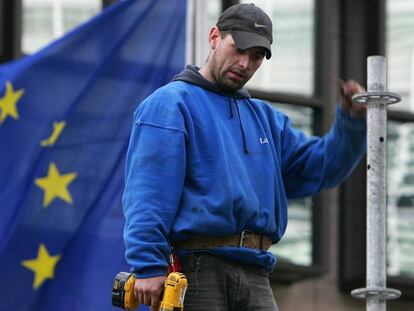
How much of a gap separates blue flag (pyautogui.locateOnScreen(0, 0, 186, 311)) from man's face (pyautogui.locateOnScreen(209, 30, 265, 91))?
3853mm

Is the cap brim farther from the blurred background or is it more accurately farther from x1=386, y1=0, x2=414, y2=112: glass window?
x1=386, y1=0, x2=414, y2=112: glass window

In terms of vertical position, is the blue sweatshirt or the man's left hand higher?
Answer: the man's left hand

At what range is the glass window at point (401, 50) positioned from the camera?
17719 millimetres

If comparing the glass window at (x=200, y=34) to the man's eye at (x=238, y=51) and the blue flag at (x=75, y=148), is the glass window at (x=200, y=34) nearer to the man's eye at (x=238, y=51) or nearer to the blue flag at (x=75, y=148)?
the blue flag at (x=75, y=148)

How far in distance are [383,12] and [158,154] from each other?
10.6 metres

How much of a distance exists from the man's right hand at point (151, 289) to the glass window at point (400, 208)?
10378 mm

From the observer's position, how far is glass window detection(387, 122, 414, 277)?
17.5 meters

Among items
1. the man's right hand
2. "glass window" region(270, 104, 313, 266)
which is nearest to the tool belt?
the man's right hand

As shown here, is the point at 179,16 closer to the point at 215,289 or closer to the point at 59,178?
the point at 59,178

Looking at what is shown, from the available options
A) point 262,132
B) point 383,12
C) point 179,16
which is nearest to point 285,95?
point 383,12

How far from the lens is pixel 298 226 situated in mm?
16797

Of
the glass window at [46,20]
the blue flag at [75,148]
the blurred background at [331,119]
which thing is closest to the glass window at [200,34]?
the blue flag at [75,148]

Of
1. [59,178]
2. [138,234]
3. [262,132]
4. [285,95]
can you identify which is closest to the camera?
[138,234]

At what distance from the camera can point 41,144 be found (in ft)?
39.2
